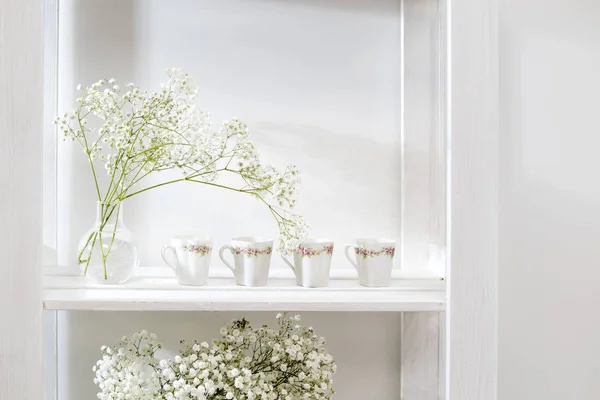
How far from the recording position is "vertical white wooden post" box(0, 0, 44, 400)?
0.81 meters

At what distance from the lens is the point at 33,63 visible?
822mm

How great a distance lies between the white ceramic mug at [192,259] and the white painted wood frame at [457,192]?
0.23 m

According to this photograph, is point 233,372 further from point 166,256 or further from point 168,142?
point 168,142

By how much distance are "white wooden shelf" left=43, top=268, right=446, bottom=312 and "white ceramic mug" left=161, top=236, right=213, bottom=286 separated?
0.02 meters

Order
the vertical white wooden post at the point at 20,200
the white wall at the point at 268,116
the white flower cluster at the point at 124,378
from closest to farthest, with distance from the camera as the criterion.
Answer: the vertical white wooden post at the point at 20,200
the white flower cluster at the point at 124,378
the white wall at the point at 268,116

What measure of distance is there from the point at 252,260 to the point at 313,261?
4.3 inches

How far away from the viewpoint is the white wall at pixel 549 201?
1.17 m

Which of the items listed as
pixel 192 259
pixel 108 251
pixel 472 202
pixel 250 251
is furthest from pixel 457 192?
pixel 108 251

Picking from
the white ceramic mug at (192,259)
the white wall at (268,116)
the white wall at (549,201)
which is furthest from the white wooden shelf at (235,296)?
the white wall at (549,201)

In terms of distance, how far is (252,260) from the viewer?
0.95 m

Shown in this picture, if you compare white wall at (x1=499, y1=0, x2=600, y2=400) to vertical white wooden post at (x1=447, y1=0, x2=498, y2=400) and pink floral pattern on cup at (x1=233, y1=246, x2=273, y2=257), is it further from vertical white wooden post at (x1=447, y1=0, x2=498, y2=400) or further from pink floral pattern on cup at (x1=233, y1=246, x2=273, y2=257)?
pink floral pattern on cup at (x1=233, y1=246, x2=273, y2=257)

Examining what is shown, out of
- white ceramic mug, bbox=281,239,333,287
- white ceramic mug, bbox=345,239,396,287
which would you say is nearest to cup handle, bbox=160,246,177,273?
white ceramic mug, bbox=281,239,333,287

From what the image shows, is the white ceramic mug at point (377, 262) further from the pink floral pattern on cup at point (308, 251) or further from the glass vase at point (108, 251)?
the glass vase at point (108, 251)

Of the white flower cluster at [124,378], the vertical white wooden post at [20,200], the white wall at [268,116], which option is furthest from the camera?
the white wall at [268,116]
